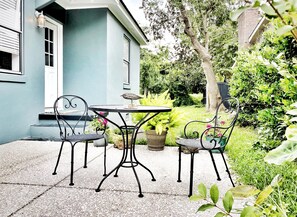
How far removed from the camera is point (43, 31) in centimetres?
562

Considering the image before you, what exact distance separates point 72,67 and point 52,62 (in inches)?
19.2

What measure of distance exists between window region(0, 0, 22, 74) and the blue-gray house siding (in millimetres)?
116

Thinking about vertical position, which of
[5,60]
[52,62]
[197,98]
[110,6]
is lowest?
[197,98]

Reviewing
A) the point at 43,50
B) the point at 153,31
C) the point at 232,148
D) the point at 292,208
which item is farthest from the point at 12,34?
the point at 153,31

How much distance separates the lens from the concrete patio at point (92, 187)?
219 centimetres

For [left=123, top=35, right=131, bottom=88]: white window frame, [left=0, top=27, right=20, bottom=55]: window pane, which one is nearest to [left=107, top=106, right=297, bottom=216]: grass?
[left=0, top=27, right=20, bottom=55]: window pane

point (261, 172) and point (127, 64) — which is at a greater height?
point (127, 64)

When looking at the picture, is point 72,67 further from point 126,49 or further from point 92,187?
point 92,187

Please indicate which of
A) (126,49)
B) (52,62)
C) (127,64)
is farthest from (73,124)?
(126,49)

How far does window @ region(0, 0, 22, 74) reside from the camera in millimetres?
4512

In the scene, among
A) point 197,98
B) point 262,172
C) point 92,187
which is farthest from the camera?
point 197,98

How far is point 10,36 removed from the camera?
4.70 meters

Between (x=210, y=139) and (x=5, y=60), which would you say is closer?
(x=210, y=139)

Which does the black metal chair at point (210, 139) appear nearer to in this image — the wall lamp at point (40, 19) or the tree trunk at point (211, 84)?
the wall lamp at point (40, 19)
